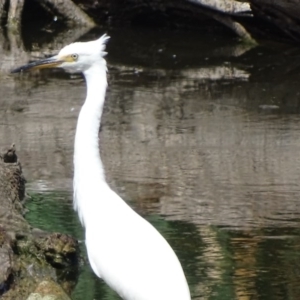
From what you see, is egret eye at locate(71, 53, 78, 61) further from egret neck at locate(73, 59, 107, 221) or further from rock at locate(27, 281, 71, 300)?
rock at locate(27, 281, 71, 300)

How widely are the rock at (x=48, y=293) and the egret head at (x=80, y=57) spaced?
1201 millimetres

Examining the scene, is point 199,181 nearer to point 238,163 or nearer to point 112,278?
point 238,163

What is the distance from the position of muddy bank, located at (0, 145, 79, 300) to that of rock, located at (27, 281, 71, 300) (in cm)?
4

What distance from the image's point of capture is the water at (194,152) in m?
6.20

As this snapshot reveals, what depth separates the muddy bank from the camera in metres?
5.43

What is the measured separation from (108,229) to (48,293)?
18.5 inches

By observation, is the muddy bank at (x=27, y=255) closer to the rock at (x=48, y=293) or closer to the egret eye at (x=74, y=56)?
the rock at (x=48, y=293)

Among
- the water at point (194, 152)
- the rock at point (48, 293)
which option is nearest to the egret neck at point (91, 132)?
the rock at point (48, 293)

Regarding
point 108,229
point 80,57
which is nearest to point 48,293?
point 108,229

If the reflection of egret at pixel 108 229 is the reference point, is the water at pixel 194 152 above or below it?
below

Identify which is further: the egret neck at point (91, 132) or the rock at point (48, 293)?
the egret neck at point (91, 132)

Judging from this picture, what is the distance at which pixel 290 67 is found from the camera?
38.5ft

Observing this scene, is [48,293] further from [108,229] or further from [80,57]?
[80,57]

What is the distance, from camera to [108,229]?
5.14 m
